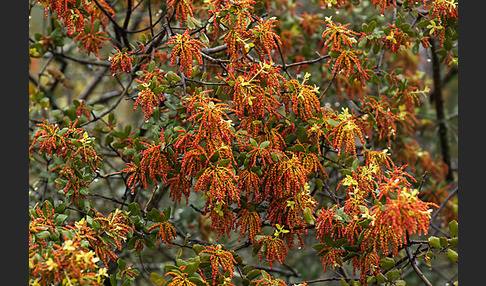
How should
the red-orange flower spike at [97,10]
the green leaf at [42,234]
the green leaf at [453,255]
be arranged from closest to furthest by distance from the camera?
the green leaf at [42,234] → the green leaf at [453,255] → the red-orange flower spike at [97,10]

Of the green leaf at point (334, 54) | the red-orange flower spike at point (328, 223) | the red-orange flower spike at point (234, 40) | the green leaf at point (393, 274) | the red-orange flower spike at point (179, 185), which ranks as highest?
the red-orange flower spike at point (234, 40)

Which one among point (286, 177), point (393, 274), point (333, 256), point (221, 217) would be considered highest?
point (286, 177)

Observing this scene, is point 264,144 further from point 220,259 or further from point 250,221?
point 220,259

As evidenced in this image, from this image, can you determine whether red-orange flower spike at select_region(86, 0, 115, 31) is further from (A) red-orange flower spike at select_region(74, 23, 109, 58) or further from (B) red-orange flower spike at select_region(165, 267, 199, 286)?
(B) red-orange flower spike at select_region(165, 267, 199, 286)

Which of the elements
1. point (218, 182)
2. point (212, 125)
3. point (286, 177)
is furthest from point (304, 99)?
point (218, 182)

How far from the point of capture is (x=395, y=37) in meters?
2.79

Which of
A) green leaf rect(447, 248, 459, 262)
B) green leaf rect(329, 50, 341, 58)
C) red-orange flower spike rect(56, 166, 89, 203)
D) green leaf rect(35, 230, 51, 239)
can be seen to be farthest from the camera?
green leaf rect(329, 50, 341, 58)

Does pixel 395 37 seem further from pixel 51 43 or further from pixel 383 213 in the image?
pixel 51 43

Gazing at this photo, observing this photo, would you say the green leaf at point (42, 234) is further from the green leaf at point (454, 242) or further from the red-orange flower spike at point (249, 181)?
the green leaf at point (454, 242)

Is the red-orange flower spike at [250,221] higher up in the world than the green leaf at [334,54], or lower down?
lower down

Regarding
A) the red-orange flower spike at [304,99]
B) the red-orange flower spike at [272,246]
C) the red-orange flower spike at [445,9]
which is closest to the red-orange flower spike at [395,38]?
the red-orange flower spike at [445,9]

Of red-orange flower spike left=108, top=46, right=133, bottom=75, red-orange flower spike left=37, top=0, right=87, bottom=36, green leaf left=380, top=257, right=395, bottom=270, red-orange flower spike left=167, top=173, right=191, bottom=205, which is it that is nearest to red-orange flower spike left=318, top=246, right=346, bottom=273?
green leaf left=380, top=257, right=395, bottom=270

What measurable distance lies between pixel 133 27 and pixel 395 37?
221cm

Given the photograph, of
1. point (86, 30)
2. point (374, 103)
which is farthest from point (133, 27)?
point (374, 103)
